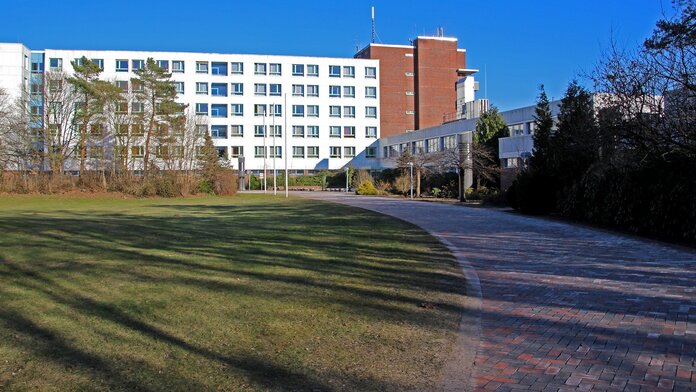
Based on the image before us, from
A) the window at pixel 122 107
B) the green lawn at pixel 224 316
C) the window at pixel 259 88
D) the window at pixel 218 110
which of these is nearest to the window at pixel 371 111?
the window at pixel 259 88

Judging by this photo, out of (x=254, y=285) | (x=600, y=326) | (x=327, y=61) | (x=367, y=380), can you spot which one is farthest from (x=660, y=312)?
(x=327, y=61)

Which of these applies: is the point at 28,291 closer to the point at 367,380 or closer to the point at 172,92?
the point at 367,380

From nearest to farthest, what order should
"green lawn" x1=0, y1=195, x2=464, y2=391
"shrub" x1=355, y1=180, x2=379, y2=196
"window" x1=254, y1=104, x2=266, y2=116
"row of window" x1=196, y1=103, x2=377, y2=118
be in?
1. "green lawn" x1=0, y1=195, x2=464, y2=391
2. "shrub" x1=355, y1=180, x2=379, y2=196
3. "row of window" x1=196, y1=103, x2=377, y2=118
4. "window" x1=254, y1=104, x2=266, y2=116

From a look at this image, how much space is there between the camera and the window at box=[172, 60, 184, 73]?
7631cm

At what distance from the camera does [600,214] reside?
57.4ft

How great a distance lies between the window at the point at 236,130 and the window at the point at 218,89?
4.54 m

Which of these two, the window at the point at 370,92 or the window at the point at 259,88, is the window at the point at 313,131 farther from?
the window at the point at 370,92

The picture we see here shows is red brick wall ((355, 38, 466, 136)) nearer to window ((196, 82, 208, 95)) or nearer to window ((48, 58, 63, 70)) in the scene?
window ((196, 82, 208, 95))

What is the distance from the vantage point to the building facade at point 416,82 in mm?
83438

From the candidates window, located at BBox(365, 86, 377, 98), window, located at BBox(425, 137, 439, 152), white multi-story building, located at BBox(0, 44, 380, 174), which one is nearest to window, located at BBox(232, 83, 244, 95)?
white multi-story building, located at BBox(0, 44, 380, 174)

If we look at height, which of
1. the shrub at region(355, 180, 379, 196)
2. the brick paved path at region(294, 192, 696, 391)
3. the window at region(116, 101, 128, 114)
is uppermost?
the window at region(116, 101, 128, 114)

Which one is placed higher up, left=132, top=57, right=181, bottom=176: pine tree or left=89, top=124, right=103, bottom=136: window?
left=132, top=57, right=181, bottom=176: pine tree

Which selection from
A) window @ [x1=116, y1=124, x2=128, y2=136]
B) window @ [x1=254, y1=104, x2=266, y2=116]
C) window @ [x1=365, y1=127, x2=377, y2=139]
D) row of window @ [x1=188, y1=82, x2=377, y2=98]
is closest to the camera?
window @ [x1=116, y1=124, x2=128, y2=136]

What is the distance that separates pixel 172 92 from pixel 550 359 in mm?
53741
